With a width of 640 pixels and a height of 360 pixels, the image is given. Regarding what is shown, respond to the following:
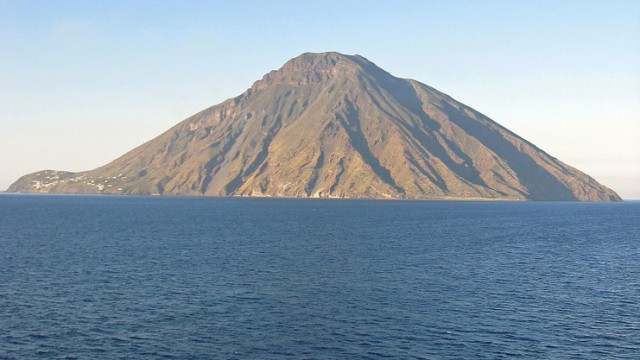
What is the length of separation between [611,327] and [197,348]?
54420 millimetres

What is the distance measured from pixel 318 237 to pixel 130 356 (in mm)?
125799

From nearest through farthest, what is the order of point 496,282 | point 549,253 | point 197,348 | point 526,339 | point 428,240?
point 197,348 < point 526,339 < point 496,282 < point 549,253 < point 428,240

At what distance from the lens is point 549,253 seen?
501 ft

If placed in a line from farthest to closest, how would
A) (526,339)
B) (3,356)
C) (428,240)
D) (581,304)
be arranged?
(428,240), (581,304), (526,339), (3,356)

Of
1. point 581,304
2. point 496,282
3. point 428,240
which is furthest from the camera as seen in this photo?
point 428,240

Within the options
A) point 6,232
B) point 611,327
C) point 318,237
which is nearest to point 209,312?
point 611,327

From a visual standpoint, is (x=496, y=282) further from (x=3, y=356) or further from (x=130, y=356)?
(x=3, y=356)

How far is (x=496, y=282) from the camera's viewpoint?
106m

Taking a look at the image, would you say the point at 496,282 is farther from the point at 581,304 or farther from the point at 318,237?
the point at 318,237

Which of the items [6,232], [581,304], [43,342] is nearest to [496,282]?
[581,304]

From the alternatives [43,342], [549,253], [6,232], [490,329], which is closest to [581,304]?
[490,329]

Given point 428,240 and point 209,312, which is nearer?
point 209,312

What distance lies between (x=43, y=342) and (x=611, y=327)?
72.1 metres

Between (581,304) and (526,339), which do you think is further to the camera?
(581,304)
